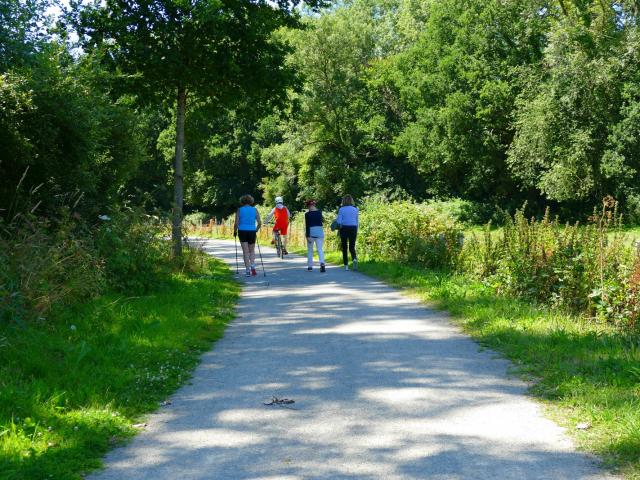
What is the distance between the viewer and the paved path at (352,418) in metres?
4.32

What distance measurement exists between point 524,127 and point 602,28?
8810mm

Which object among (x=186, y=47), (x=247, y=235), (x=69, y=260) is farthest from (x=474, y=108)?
(x=69, y=260)

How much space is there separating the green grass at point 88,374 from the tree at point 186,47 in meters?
6.18

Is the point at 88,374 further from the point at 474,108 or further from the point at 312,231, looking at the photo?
the point at 474,108

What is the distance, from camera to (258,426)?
5.18 metres

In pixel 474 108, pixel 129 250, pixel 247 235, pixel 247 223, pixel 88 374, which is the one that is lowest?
pixel 88 374

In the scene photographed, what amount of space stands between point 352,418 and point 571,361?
2768 millimetres

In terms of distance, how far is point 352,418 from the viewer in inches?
209

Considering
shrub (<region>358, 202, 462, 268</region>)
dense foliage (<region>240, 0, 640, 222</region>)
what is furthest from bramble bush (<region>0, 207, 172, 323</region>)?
dense foliage (<region>240, 0, 640, 222</region>)

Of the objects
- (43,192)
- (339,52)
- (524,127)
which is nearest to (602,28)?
(524,127)

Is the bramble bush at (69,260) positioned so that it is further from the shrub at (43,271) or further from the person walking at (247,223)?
the person walking at (247,223)

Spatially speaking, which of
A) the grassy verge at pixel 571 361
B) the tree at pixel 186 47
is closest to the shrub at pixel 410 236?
the grassy verge at pixel 571 361

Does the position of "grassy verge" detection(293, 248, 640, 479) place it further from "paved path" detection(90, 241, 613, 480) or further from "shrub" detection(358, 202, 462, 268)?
"shrub" detection(358, 202, 462, 268)

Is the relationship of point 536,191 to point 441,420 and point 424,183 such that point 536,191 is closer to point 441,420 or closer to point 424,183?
point 424,183
